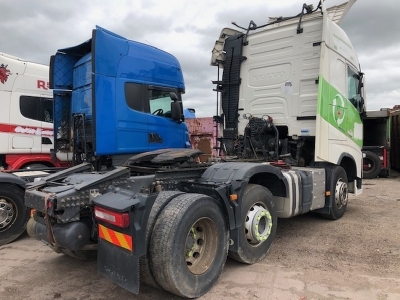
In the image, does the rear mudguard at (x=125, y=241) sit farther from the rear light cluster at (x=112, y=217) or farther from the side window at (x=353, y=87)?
the side window at (x=353, y=87)

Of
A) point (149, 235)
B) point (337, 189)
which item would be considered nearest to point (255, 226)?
point (149, 235)

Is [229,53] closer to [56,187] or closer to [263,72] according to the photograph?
[263,72]

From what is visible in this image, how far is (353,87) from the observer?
255 inches

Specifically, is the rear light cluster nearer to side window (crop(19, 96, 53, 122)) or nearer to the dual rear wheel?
→ the dual rear wheel

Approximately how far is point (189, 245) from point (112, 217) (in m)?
0.83

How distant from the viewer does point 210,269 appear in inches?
132

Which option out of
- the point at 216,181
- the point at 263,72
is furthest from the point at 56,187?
the point at 263,72

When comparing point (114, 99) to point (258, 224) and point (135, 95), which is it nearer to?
point (135, 95)

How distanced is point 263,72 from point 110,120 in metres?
2.84

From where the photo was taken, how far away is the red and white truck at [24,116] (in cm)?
677

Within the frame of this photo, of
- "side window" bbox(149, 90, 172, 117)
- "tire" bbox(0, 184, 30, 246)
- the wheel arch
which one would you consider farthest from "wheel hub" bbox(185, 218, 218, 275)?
"side window" bbox(149, 90, 172, 117)

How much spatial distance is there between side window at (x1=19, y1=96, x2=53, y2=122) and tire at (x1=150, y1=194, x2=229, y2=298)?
5.20m

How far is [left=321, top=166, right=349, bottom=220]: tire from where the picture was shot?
579 centimetres

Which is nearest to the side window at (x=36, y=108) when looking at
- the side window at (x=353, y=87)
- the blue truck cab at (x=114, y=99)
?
the blue truck cab at (x=114, y=99)
